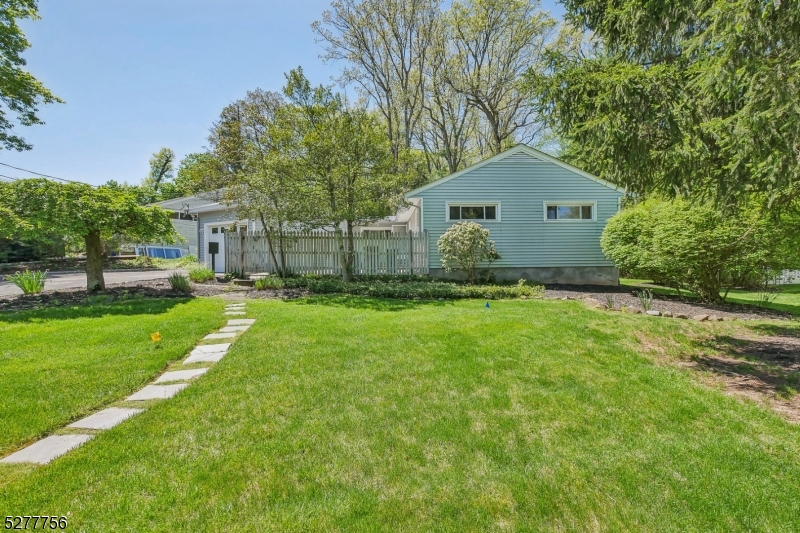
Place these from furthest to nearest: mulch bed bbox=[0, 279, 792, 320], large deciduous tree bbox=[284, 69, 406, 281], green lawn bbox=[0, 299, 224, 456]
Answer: large deciduous tree bbox=[284, 69, 406, 281] < mulch bed bbox=[0, 279, 792, 320] < green lawn bbox=[0, 299, 224, 456]

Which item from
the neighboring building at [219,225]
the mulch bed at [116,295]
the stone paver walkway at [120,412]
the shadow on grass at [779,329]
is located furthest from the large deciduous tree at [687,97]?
the neighboring building at [219,225]

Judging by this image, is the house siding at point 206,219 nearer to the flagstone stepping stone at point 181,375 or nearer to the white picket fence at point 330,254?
the white picket fence at point 330,254

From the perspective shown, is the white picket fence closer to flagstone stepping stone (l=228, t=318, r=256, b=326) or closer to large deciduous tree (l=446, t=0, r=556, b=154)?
flagstone stepping stone (l=228, t=318, r=256, b=326)

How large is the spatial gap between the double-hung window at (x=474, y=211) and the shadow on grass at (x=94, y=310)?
28.5 ft

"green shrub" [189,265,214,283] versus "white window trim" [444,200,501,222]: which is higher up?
"white window trim" [444,200,501,222]

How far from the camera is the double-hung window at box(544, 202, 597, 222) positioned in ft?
44.3

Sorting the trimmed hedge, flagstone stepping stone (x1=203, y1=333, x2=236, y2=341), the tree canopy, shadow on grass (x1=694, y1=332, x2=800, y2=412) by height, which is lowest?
shadow on grass (x1=694, y1=332, x2=800, y2=412)

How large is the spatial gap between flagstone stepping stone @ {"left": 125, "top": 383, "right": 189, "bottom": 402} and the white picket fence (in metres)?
9.41

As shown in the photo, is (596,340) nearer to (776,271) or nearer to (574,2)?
(574,2)

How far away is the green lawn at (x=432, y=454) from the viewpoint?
1960mm

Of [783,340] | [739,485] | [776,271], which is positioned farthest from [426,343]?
[776,271]

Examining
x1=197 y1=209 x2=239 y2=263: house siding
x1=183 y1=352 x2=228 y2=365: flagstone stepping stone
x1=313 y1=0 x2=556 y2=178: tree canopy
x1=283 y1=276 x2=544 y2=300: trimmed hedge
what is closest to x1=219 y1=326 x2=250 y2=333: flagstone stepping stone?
x1=183 y1=352 x2=228 y2=365: flagstone stepping stone

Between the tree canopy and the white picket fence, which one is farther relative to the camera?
the tree canopy

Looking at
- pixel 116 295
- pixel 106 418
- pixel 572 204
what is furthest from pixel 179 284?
pixel 572 204
